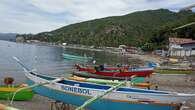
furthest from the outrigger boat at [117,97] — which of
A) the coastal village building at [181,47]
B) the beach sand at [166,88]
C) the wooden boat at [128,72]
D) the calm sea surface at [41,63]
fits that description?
the coastal village building at [181,47]

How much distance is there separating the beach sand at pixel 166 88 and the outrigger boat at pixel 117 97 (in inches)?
69.5

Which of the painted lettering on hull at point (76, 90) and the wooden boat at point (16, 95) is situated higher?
→ the painted lettering on hull at point (76, 90)

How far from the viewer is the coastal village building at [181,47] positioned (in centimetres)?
7031

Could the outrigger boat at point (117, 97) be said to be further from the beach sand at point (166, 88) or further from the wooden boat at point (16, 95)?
the wooden boat at point (16, 95)

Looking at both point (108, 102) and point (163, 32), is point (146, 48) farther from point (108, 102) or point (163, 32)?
point (108, 102)

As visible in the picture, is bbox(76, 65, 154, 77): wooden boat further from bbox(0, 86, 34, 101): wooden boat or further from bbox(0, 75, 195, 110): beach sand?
bbox(0, 86, 34, 101): wooden boat

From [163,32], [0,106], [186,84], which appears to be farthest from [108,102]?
[163,32]

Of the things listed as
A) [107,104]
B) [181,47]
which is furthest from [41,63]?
[107,104]

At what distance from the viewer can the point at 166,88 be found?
25.4m

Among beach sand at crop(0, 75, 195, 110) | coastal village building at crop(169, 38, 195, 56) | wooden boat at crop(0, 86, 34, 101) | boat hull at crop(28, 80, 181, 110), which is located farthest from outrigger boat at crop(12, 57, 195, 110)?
coastal village building at crop(169, 38, 195, 56)

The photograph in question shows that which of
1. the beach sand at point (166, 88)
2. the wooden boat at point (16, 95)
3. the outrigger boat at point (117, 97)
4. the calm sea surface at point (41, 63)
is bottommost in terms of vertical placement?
the calm sea surface at point (41, 63)

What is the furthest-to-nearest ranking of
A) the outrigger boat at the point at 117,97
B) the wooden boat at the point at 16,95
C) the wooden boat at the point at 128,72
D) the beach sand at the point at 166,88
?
1. the wooden boat at the point at 128,72
2. the wooden boat at the point at 16,95
3. the beach sand at the point at 166,88
4. the outrigger boat at the point at 117,97

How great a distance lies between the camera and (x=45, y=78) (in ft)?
58.7

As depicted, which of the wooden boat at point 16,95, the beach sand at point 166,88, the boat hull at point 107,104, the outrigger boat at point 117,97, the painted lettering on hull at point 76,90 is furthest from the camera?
the wooden boat at point 16,95
